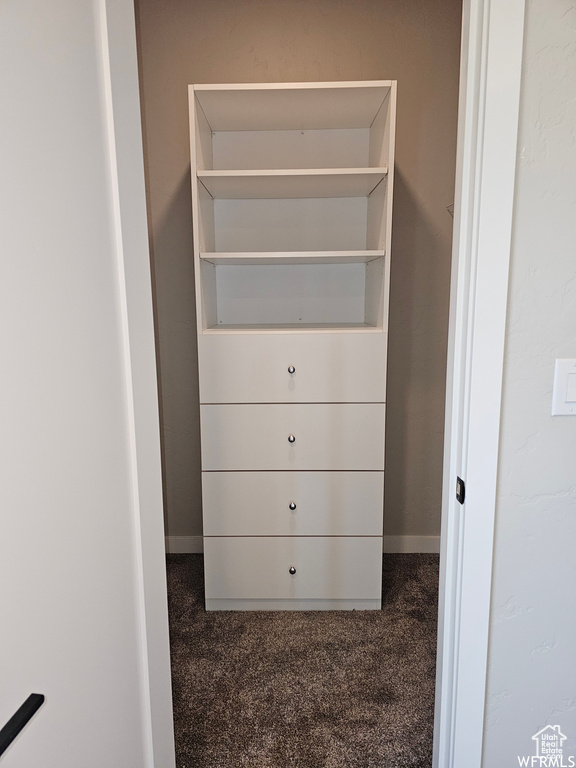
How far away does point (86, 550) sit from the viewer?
73cm

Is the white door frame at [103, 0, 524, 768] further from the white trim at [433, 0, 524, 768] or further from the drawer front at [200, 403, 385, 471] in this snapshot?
the drawer front at [200, 403, 385, 471]

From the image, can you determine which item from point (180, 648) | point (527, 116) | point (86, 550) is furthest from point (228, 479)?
point (527, 116)

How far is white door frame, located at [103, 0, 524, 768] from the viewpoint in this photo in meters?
0.82

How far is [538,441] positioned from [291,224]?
1611 millimetres

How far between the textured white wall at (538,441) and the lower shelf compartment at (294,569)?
0.99 metres

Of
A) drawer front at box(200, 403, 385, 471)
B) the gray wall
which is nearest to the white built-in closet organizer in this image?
drawer front at box(200, 403, 385, 471)

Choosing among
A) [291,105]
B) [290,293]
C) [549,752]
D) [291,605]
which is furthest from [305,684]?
[291,105]

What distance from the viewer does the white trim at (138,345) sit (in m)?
0.82

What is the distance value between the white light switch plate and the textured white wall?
0.01 meters

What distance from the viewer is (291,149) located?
213 centimetres

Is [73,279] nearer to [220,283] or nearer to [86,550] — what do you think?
[86,550]

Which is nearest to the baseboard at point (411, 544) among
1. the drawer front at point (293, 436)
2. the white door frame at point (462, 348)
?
the drawer front at point (293, 436)

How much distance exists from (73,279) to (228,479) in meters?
1.37

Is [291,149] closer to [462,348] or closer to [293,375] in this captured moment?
[293,375]
